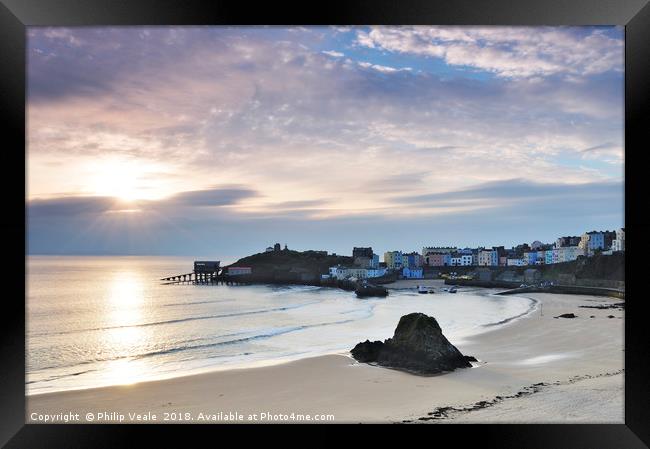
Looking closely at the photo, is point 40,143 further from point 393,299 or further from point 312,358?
point 393,299

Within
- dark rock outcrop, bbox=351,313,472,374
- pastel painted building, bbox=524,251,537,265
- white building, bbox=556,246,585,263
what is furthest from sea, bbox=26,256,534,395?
white building, bbox=556,246,585,263

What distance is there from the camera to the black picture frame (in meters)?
3.34

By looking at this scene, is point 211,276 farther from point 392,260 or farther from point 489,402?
point 489,402

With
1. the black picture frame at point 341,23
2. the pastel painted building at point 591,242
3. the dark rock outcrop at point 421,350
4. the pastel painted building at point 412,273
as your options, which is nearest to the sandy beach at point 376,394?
the dark rock outcrop at point 421,350

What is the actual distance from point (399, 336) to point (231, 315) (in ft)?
31.0

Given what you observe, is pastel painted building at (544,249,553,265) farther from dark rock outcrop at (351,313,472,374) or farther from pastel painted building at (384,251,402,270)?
dark rock outcrop at (351,313,472,374)

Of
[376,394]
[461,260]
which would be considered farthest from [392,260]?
[376,394]

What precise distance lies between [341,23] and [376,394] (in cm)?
363

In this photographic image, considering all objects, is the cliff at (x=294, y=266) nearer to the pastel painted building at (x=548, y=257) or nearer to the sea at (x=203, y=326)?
the sea at (x=203, y=326)

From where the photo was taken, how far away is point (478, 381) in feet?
17.3

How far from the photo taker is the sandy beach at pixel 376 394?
14.3 feet

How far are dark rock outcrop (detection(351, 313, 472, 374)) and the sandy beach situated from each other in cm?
15

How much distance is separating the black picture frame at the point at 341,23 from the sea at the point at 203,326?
700mm

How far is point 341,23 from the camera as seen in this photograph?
348 centimetres
